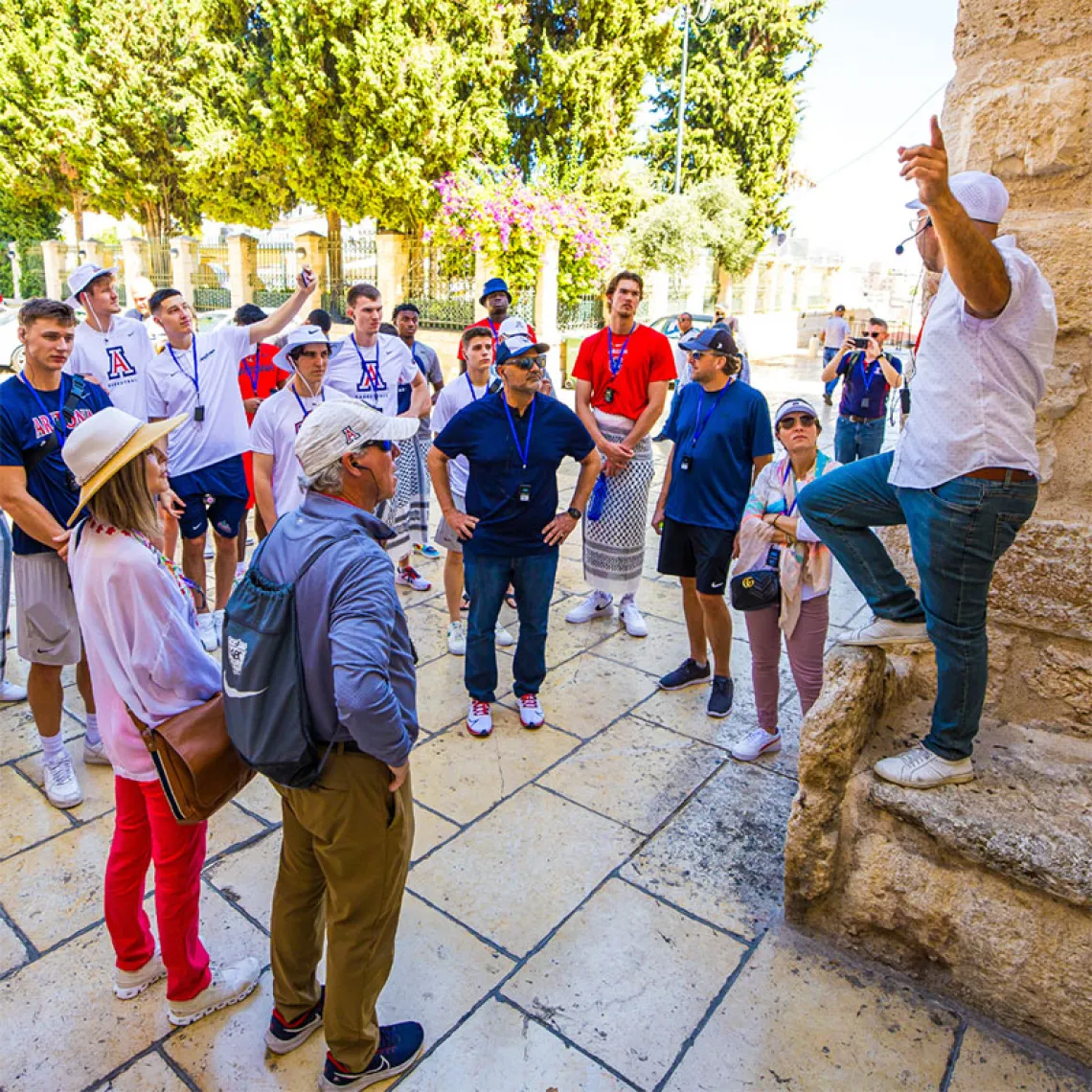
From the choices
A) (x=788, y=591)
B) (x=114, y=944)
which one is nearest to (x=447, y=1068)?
(x=114, y=944)

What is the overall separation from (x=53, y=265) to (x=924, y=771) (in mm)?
28816

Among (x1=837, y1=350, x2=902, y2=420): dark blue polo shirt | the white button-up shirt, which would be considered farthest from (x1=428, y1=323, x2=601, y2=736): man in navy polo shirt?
(x1=837, y1=350, x2=902, y2=420): dark blue polo shirt

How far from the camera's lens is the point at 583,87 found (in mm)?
18594

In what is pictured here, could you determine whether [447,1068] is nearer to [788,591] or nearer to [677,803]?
[677,803]

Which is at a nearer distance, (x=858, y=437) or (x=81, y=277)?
(x=81, y=277)

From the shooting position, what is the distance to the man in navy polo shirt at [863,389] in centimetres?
766

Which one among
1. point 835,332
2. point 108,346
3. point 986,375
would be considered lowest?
point 108,346

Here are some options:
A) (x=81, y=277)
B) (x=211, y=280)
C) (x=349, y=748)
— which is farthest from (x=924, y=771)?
(x=211, y=280)

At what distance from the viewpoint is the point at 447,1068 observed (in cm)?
235

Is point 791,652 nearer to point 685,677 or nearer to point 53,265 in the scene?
point 685,677

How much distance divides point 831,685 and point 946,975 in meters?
0.94

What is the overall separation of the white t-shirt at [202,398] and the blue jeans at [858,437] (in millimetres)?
5642

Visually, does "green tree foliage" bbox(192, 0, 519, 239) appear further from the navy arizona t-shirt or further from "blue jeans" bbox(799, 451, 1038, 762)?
"blue jeans" bbox(799, 451, 1038, 762)

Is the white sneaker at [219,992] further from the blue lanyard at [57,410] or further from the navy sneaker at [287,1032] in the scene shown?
the blue lanyard at [57,410]
